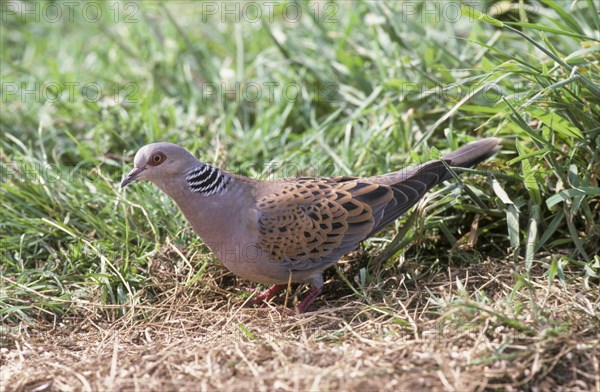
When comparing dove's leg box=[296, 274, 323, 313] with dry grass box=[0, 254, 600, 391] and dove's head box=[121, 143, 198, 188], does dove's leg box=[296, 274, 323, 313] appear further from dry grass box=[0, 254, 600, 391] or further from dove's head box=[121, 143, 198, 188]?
dove's head box=[121, 143, 198, 188]

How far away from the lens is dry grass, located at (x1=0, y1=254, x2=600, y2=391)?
3504 mm

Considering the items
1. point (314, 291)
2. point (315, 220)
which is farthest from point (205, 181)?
point (314, 291)

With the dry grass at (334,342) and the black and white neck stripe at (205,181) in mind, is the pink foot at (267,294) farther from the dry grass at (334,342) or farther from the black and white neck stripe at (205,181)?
the black and white neck stripe at (205,181)

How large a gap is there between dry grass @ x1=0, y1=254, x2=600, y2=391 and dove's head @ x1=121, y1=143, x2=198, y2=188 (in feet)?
2.39

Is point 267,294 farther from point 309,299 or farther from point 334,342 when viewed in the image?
point 334,342

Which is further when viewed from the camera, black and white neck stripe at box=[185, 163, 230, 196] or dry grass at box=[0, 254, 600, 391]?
black and white neck stripe at box=[185, 163, 230, 196]

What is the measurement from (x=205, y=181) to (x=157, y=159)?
307mm

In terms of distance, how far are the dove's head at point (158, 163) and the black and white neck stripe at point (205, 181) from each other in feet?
0.18

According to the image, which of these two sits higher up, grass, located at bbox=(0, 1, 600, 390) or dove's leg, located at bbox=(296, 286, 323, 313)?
grass, located at bbox=(0, 1, 600, 390)

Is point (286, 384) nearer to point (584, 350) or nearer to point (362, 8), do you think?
point (584, 350)

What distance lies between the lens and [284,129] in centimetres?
644

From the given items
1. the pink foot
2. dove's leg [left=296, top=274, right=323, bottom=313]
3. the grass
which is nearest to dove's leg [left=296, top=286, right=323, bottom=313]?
dove's leg [left=296, top=274, right=323, bottom=313]

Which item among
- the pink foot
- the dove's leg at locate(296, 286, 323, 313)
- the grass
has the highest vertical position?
the grass

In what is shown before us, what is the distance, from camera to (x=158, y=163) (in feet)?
14.4
